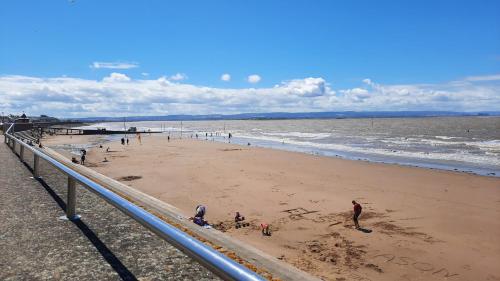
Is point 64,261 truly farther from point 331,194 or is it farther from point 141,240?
point 331,194

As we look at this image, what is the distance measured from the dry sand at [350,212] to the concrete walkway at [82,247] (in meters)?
6.04

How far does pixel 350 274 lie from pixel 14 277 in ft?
27.1

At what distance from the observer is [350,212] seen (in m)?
17.0

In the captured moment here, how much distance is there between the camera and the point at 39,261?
14.0 ft

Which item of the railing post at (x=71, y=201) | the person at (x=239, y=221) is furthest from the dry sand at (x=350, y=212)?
the railing post at (x=71, y=201)

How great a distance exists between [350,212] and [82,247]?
14036 millimetres

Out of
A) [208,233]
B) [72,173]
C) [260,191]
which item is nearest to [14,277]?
[72,173]

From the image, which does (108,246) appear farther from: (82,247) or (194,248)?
(194,248)

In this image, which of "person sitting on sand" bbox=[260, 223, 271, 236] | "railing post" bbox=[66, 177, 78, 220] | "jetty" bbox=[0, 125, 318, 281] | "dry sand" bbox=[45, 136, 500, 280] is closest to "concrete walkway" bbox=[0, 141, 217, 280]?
"jetty" bbox=[0, 125, 318, 281]

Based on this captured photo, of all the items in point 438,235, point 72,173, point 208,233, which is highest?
point 72,173

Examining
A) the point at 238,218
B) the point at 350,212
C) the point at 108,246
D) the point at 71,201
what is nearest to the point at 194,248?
the point at 108,246

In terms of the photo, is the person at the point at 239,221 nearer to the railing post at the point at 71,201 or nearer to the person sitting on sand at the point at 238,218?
the person sitting on sand at the point at 238,218

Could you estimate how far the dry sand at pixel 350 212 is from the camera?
11.1m

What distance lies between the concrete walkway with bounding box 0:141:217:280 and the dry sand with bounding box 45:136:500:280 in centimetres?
604
